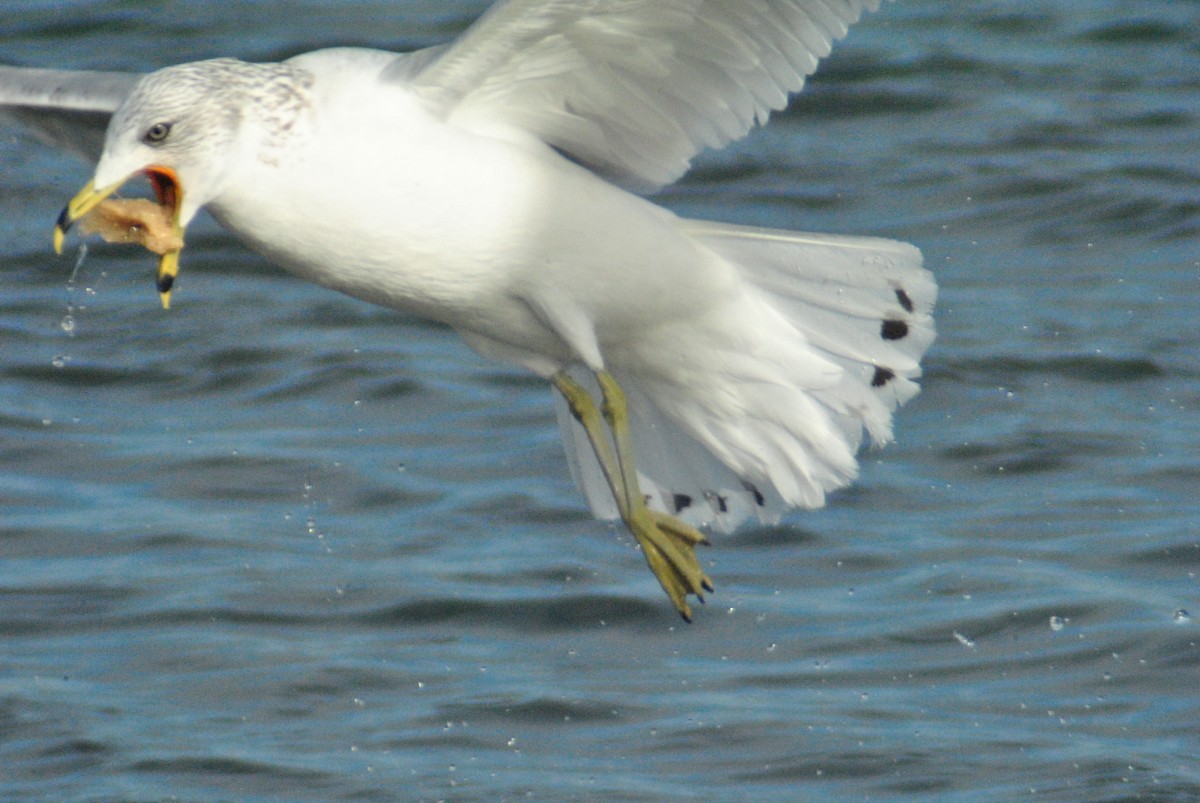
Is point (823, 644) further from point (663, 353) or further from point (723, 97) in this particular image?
point (723, 97)

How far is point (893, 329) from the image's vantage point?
589cm

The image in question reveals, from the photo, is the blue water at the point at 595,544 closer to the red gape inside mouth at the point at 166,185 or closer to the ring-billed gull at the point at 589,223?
the ring-billed gull at the point at 589,223

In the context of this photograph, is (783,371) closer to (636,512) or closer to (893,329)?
(893,329)

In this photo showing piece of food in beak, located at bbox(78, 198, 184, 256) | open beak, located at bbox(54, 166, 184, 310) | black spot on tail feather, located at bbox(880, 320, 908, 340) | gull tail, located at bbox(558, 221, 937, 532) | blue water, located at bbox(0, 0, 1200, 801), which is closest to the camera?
open beak, located at bbox(54, 166, 184, 310)

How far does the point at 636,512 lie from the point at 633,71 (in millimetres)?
1156

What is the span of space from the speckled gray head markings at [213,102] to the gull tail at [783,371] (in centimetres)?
121

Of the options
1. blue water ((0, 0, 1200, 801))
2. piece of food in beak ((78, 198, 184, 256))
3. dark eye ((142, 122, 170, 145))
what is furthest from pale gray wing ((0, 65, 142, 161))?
blue water ((0, 0, 1200, 801))

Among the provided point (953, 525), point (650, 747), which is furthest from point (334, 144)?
point (953, 525)

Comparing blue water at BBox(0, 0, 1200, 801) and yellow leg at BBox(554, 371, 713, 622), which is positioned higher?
yellow leg at BBox(554, 371, 713, 622)

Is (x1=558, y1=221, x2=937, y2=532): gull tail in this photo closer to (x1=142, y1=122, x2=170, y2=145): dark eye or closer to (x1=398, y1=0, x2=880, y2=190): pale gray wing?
(x1=398, y1=0, x2=880, y2=190): pale gray wing

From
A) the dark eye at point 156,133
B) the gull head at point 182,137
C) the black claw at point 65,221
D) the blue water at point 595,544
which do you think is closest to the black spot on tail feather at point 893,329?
the blue water at point 595,544

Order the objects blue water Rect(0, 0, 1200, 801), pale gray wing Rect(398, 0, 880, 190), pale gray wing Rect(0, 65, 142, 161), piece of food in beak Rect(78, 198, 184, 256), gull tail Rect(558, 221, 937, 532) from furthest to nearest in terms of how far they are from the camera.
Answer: blue water Rect(0, 0, 1200, 801), gull tail Rect(558, 221, 937, 532), pale gray wing Rect(0, 65, 142, 161), pale gray wing Rect(398, 0, 880, 190), piece of food in beak Rect(78, 198, 184, 256)

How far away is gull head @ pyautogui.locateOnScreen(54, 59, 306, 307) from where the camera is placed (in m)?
A: 4.72

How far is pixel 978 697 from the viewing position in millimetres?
7355
